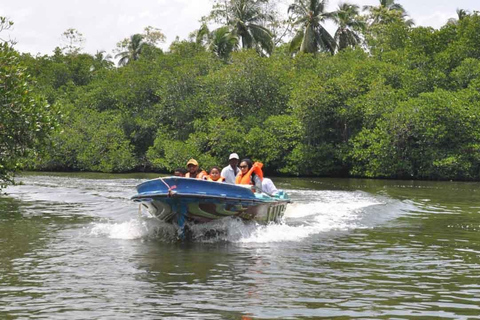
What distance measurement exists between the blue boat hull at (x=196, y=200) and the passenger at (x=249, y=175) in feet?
1.84

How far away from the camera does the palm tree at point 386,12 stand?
46425 millimetres

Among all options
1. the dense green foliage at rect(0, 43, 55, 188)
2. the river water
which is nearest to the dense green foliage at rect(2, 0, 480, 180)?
the dense green foliage at rect(0, 43, 55, 188)

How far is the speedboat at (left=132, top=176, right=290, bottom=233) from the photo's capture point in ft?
33.8

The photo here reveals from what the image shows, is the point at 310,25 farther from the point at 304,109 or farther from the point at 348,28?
the point at 304,109

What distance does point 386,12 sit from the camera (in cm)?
4706

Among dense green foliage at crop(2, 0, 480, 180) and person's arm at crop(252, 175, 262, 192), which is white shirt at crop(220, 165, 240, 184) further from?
dense green foliage at crop(2, 0, 480, 180)

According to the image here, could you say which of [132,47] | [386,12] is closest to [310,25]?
[386,12]

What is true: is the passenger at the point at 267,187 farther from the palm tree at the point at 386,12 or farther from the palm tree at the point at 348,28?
the palm tree at the point at 386,12

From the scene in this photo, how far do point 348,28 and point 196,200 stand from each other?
34.8 meters

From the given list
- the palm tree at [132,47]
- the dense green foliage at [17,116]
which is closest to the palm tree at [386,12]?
the palm tree at [132,47]

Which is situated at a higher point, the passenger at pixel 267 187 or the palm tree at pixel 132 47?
the palm tree at pixel 132 47

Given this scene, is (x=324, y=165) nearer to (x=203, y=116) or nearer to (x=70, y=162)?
(x=203, y=116)

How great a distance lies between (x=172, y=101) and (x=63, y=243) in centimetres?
2771

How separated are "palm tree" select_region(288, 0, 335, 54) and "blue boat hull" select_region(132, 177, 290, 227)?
1177 inches
